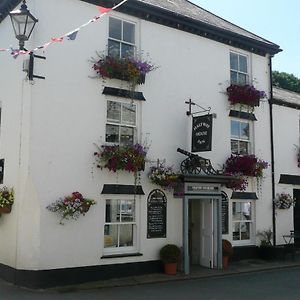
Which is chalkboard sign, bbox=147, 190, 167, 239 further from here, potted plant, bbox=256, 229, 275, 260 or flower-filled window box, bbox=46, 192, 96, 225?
potted plant, bbox=256, 229, 275, 260

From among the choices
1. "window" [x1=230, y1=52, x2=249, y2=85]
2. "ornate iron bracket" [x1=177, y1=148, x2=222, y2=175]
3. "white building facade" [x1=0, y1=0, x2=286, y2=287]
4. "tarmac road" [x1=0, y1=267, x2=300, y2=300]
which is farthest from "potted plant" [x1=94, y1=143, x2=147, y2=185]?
"window" [x1=230, y1=52, x2=249, y2=85]

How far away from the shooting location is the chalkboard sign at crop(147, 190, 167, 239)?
12.1 meters

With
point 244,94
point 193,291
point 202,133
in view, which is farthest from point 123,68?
point 193,291

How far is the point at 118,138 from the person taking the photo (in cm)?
1190

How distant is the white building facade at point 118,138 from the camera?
10.5 metres

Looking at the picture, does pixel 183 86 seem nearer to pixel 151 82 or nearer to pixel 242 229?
pixel 151 82

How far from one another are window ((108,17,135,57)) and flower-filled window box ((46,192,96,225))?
4.10m

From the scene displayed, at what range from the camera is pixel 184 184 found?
1233cm

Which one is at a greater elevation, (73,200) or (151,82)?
(151,82)

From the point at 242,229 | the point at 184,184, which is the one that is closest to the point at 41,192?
the point at 184,184

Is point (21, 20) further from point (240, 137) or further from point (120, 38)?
point (240, 137)

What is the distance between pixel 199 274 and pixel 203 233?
1667 millimetres

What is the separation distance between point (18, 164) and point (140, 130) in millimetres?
3429

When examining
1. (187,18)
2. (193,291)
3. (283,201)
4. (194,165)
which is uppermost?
(187,18)
